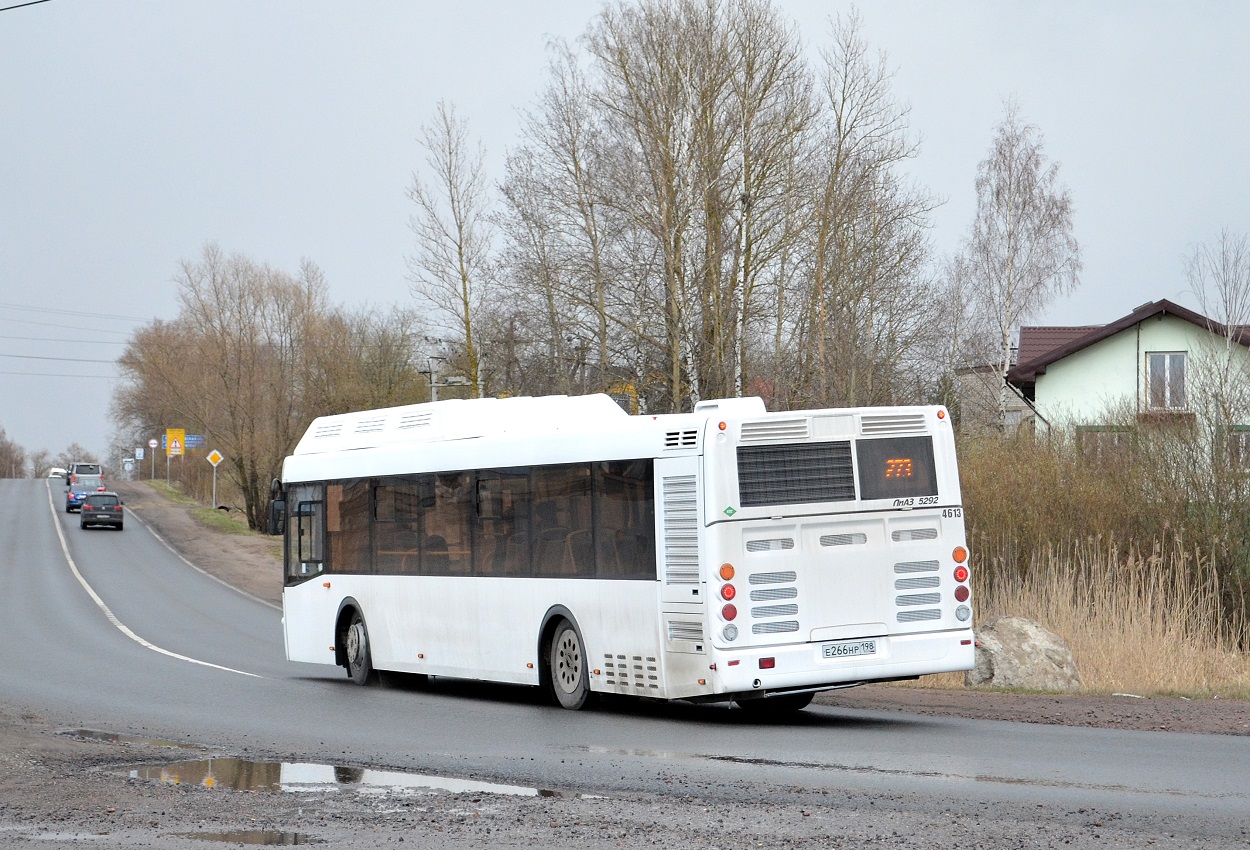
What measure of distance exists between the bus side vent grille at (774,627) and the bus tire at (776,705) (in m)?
1.40

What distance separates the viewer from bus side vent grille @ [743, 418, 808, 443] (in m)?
12.8

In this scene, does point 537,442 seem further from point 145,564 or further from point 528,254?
point 145,564

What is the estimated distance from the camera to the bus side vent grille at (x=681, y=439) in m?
12.8

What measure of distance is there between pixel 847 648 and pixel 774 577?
894 millimetres

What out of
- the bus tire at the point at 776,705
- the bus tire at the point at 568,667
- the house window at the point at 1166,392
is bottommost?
the bus tire at the point at 776,705

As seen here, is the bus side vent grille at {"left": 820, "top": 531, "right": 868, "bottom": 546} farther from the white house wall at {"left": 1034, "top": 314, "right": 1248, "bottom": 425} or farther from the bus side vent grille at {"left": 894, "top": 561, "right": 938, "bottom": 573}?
the white house wall at {"left": 1034, "top": 314, "right": 1248, "bottom": 425}

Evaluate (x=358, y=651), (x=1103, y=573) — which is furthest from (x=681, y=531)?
(x=1103, y=573)

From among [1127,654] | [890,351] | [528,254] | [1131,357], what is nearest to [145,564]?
[528,254]

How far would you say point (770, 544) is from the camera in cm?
1265

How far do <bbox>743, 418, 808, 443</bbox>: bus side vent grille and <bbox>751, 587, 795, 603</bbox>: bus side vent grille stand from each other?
4.17 ft

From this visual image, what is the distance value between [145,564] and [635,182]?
26927 mm

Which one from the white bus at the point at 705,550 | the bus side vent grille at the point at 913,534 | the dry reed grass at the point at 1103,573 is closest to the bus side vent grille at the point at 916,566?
the white bus at the point at 705,550

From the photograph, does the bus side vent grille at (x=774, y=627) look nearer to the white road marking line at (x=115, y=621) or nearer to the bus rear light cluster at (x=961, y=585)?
the bus rear light cluster at (x=961, y=585)

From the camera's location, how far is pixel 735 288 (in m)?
33.3
